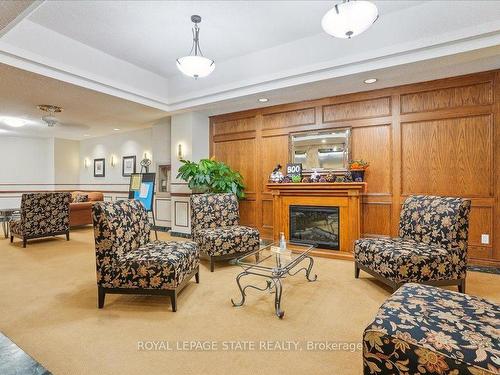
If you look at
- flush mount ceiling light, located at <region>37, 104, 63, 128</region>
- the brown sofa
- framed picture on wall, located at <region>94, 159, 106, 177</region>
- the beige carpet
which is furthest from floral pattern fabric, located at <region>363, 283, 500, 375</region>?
framed picture on wall, located at <region>94, 159, 106, 177</region>

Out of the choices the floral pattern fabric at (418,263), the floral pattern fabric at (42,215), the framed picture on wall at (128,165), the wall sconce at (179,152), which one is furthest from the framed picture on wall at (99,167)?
the floral pattern fabric at (418,263)

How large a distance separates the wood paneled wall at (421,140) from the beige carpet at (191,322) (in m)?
1.07

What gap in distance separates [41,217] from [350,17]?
5.69 meters

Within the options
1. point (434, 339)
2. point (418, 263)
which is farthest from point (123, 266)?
point (418, 263)

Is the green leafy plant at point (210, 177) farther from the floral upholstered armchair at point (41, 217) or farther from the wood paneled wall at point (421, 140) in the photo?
the floral upholstered armchair at point (41, 217)

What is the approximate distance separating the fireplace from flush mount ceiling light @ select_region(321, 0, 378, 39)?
8.46 feet

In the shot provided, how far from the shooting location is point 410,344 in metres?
1.16

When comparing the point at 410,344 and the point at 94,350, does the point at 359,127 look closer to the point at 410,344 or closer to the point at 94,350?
the point at 410,344

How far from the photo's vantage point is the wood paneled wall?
362cm

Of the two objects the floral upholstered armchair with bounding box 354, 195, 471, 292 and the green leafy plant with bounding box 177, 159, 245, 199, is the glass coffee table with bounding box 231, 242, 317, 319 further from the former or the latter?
the green leafy plant with bounding box 177, 159, 245, 199

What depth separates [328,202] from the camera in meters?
4.36

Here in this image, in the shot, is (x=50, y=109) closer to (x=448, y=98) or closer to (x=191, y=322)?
(x=191, y=322)

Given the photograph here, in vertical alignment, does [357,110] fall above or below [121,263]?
above

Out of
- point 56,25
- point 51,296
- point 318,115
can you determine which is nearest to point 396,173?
point 318,115
